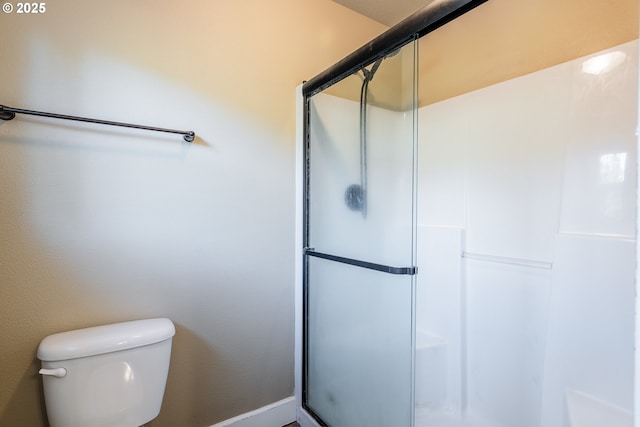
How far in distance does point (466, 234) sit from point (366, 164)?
0.75 metres

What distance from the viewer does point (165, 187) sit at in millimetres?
1414

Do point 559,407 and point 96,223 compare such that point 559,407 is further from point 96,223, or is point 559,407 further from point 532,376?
point 96,223

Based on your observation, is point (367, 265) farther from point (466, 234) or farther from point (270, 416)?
point (270, 416)

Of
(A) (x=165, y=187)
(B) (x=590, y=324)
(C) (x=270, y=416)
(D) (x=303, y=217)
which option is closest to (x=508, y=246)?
(B) (x=590, y=324)

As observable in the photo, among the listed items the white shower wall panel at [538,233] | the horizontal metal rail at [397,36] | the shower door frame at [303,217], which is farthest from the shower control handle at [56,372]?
the white shower wall panel at [538,233]

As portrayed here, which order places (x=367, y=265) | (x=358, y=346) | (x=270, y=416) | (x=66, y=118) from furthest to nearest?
(x=270, y=416)
(x=358, y=346)
(x=367, y=265)
(x=66, y=118)

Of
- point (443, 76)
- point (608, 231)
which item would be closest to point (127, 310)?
point (608, 231)

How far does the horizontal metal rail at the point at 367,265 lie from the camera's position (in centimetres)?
120

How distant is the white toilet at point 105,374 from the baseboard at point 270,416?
1.77ft

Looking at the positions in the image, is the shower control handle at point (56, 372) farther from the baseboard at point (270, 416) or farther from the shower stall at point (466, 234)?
the shower stall at point (466, 234)

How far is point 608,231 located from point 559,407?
763 millimetres

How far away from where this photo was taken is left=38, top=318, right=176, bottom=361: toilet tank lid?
1.08 m

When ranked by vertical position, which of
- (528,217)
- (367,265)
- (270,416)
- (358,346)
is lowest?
(270,416)

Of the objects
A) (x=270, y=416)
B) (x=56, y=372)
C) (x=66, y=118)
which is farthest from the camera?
(x=270, y=416)
